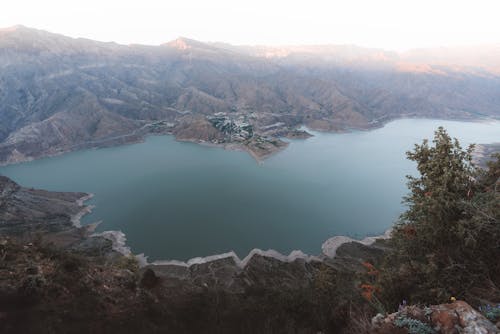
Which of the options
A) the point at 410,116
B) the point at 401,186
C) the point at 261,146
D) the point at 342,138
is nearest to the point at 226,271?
the point at 401,186

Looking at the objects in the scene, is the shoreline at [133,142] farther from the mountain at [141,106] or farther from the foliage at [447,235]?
the foliage at [447,235]

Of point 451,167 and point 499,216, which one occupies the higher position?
point 451,167

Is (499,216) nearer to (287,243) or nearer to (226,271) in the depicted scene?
(226,271)

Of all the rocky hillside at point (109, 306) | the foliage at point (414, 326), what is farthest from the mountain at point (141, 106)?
the foliage at point (414, 326)

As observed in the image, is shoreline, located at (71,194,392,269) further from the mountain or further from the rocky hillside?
the mountain

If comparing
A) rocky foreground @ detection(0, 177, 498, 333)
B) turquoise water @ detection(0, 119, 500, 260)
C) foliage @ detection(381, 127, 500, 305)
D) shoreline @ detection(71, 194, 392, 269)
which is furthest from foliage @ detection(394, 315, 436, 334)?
turquoise water @ detection(0, 119, 500, 260)
